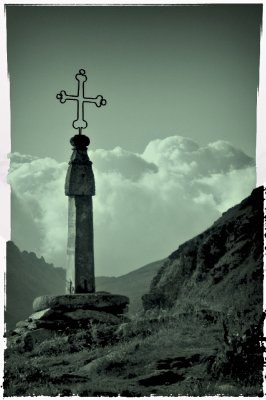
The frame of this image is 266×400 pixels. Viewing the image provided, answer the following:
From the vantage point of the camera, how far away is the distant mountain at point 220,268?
10680 millimetres

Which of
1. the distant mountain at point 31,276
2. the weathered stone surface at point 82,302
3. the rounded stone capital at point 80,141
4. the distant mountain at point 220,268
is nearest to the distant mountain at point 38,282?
the distant mountain at point 31,276

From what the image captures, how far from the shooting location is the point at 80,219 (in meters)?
10.8

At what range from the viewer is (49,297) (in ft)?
34.3

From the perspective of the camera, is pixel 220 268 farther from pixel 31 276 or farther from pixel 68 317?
pixel 31 276

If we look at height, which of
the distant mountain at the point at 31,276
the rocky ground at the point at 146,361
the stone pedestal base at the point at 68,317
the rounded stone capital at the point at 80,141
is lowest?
the rocky ground at the point at 146,361

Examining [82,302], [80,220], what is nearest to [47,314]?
[82,302]

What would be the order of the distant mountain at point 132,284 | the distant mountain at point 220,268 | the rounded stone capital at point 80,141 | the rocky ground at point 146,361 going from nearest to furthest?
the rocky ground at point 146,361 → the distant mountain at point 220,268 → the rounded stone capital at point 80,141 → the distant mountain at point 132,284

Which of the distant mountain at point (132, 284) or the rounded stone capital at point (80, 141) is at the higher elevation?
the rounded stone capital at point (80, 141)

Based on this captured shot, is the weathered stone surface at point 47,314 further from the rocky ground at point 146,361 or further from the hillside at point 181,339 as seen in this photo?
the rocky ground at point 146,361

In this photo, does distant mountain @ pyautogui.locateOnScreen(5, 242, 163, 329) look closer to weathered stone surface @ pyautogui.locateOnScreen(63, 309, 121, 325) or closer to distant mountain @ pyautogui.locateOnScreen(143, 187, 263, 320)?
distant mountain @ pyautogui.locateOnScreen(143, 187, 263, 320)

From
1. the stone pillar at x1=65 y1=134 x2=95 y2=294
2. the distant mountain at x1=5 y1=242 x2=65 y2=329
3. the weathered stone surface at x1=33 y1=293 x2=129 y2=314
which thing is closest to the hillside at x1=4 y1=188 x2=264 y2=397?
the weathered stone surface at x1=33 y1=293 x2=129 y2=314

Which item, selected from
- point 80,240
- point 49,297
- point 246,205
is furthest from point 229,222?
point 49,297

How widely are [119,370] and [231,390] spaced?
5.58 ft

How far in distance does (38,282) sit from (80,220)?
34.3ft
